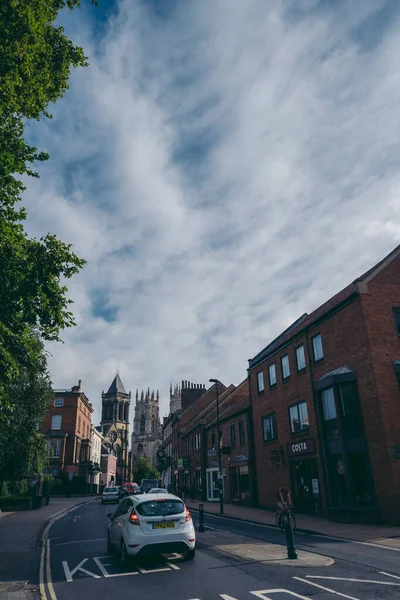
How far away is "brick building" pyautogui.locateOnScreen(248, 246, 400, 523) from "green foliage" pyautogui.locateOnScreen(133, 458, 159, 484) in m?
104

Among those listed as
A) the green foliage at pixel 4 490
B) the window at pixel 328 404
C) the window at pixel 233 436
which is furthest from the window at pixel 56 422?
the window at pixel 328 404

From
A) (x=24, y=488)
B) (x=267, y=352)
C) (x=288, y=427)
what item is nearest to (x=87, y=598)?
(x=288, y=427)

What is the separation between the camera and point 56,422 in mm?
56062

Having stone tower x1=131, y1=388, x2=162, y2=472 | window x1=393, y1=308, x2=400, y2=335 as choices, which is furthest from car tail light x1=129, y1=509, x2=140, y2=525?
stone tower x1=131, y1=388, x2=162, y2=472

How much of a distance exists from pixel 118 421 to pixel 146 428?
97.1 ft

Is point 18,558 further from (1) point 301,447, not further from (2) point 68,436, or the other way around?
(2) point 68,436

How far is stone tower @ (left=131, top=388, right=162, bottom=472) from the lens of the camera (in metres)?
139

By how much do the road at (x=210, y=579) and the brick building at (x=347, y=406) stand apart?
614cm

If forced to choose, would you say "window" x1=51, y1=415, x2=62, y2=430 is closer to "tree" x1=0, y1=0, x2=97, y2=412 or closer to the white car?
"tree" x1=0, y1=0, x2=97, y2=412

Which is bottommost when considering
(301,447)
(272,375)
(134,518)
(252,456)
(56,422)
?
(134,518)

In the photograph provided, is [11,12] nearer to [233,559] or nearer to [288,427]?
[233,559]

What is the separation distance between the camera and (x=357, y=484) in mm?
17922

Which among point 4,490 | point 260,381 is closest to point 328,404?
A: point 260,381

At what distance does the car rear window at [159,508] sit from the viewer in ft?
32.2
